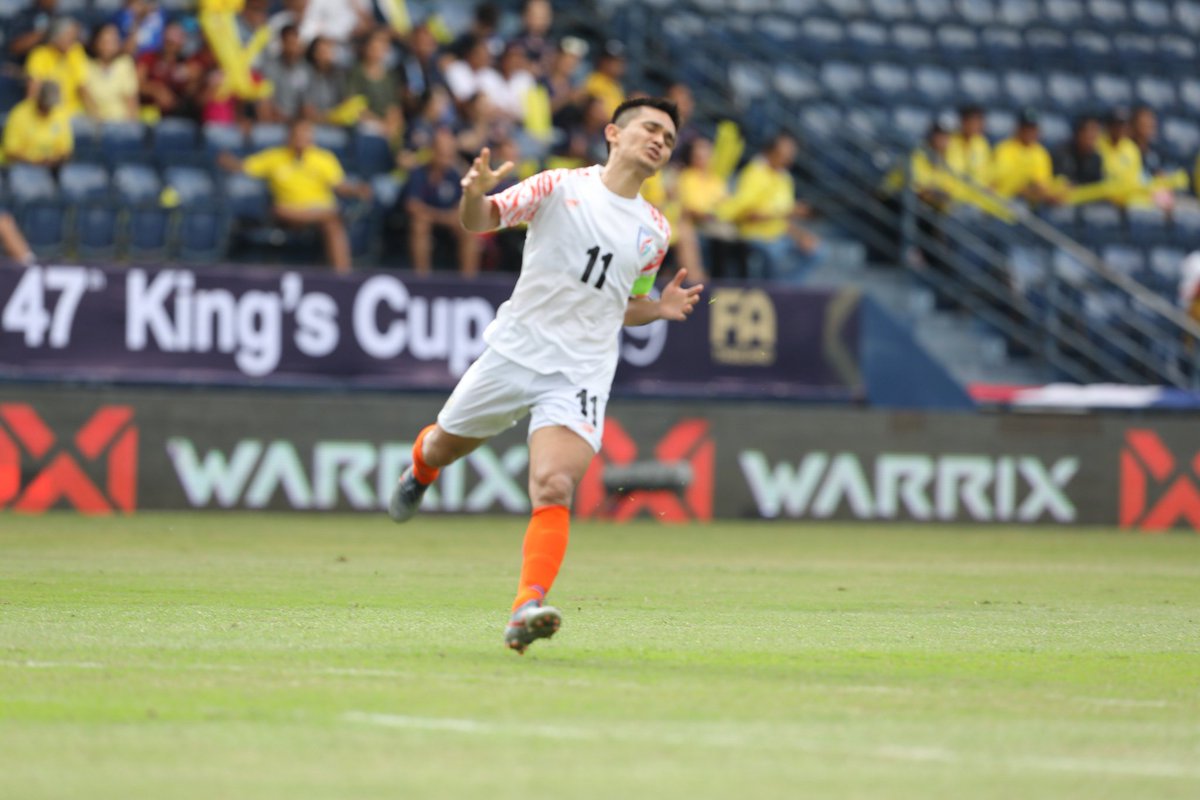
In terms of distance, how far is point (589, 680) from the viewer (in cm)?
666

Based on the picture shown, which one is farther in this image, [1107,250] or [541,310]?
[1107,250]

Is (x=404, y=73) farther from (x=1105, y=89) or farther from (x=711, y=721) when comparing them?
(x=711, y=721)

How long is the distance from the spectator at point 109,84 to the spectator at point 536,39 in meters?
3.82

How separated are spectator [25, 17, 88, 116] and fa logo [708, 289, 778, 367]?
5881 mm

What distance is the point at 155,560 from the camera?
11.9m

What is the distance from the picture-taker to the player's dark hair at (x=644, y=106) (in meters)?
8.27

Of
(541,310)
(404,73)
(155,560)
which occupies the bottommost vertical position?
(155,560)

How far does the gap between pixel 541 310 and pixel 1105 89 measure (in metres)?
18.4

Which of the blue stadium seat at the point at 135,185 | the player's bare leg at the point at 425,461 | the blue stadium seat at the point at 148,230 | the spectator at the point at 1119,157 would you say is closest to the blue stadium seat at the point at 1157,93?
the spectator at the point at 1119,157

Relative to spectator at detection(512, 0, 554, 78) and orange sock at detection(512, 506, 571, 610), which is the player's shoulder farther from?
spectator at detection(512, 0, 554, 78)

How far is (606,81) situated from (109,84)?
497 cm

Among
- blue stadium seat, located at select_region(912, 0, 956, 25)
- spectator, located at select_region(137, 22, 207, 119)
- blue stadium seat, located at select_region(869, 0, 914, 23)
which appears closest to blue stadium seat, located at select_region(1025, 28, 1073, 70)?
blue stadium seat, located at select_region(912, 0, 956, 25)

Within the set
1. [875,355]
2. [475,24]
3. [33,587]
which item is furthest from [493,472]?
[33,587]

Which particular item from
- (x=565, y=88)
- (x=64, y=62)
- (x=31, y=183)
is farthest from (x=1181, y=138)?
(x=31, y=183)
